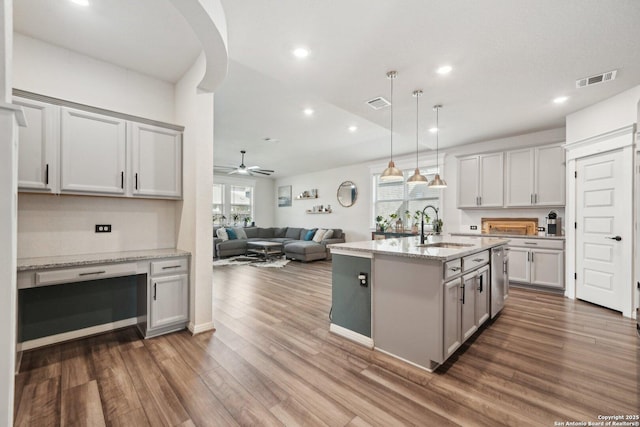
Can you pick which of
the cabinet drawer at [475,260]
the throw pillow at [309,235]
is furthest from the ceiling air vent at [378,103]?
the throw pillow at [309,235]

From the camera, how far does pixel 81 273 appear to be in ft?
7.59

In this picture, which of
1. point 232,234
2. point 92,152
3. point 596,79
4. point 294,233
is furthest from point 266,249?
point 596,79

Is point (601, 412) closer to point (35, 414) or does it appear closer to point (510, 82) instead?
point (510, 82)

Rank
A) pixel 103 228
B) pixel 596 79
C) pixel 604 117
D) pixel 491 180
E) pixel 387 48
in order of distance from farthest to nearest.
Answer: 1. pixel 491 180
2. pixel 604 117
3. pixel 596 79
4. pixel 103 228
5. pixel 387 48

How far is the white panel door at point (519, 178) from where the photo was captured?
4739 millimetres

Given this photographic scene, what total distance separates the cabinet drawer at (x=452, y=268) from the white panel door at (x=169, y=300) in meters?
2.45

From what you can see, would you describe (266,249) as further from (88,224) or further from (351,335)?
(351,335)

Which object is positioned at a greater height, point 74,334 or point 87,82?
point 87,82

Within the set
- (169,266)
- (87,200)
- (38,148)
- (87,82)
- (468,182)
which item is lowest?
(169,266)

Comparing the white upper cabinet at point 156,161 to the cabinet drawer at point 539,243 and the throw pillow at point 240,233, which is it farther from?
the throw pillow at point 240,233

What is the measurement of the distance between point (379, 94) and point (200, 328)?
131 inches

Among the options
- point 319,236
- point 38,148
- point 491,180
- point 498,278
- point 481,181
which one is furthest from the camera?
point 319,236

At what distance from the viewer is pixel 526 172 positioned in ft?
15.7

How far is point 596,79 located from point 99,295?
18.7 ft
